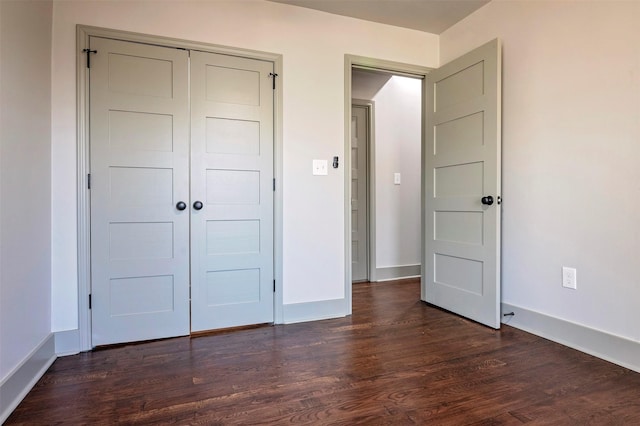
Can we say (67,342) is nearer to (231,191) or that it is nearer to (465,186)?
(231,191)

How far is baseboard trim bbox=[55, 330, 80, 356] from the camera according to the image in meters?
2.09

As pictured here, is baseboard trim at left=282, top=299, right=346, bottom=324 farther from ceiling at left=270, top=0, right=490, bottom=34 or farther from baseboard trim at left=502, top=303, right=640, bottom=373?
ceiling at left=270, top=0, right=490, bottom=34

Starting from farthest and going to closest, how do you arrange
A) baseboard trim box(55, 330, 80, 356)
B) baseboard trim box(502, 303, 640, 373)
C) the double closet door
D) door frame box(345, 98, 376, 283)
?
1. door frame box(345, 98, 376, 283)
2. the double closet door
3. baseboard trim box(55, 330, 80, 356)
4. baseboard trim box(502, 303, 640, 373)

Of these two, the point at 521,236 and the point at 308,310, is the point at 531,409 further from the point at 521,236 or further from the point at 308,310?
the point at 308,310

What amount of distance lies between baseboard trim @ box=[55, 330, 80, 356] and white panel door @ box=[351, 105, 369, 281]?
2.63 m

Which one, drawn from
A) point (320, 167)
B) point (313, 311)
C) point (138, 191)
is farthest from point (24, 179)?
point (313, 311)

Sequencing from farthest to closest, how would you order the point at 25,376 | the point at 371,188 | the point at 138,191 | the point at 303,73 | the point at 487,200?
the point at 371,188
the point at 303,73
the point at 487,200
the point at 138,191
the point at 25,376

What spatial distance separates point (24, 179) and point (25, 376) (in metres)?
0.94

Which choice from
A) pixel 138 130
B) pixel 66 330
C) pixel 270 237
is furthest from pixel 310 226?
pixel 66 330

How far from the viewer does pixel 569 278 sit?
2.15 metres

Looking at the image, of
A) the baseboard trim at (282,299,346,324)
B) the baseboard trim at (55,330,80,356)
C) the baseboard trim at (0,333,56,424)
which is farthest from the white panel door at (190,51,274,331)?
the baseboard trim at (0,333,56,424)

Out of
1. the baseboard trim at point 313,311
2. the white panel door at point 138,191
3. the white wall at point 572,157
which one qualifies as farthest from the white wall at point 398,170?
the white panel door at point 138,191

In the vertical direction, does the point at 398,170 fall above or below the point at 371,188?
above

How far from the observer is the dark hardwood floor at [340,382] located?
1.47 m
